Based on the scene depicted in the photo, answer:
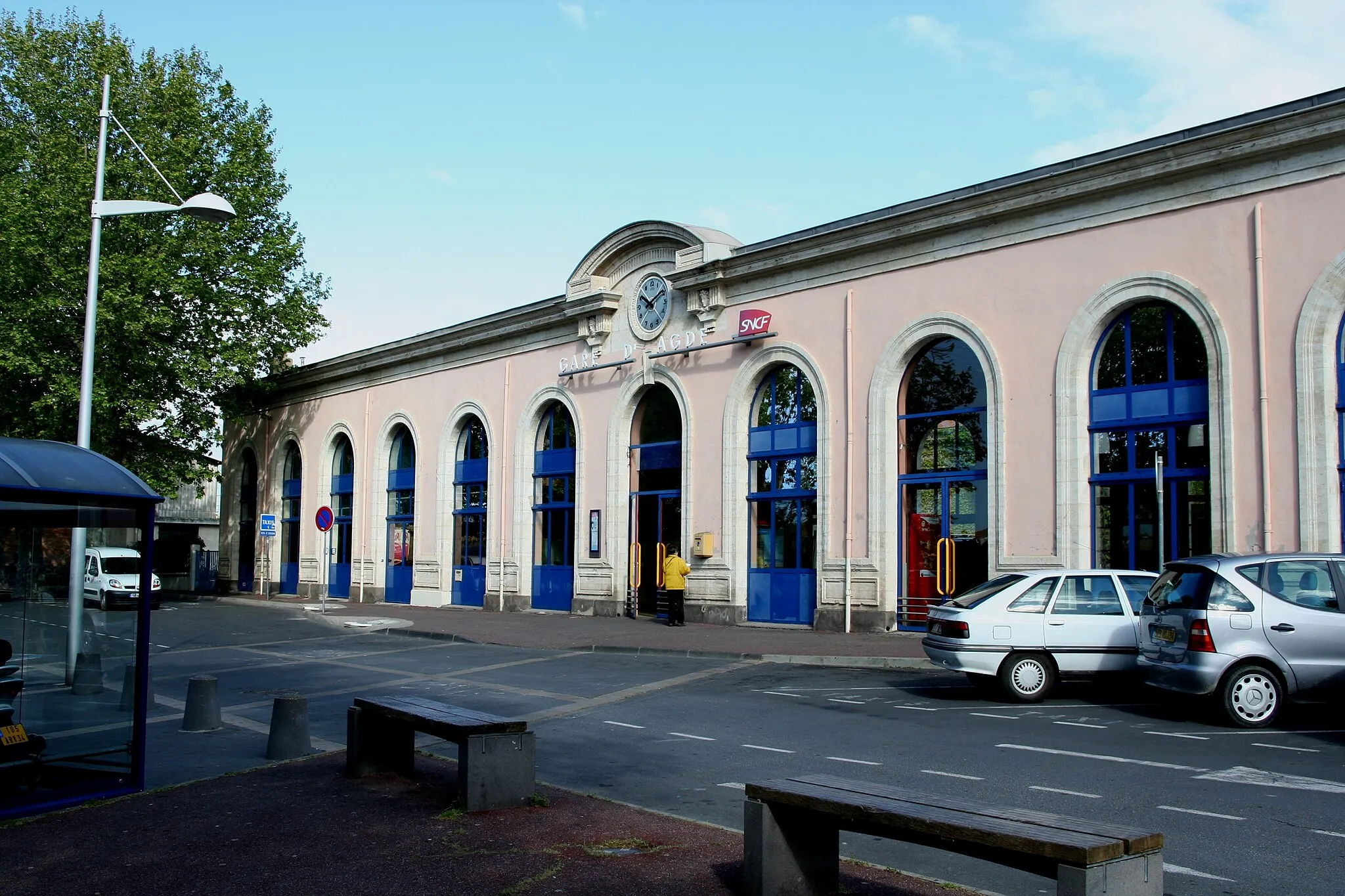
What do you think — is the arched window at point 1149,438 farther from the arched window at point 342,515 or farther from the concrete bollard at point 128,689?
the arched window at point 342,515

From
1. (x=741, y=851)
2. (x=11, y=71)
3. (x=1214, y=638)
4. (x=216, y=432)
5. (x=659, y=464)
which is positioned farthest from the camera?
(x=216, y=432)

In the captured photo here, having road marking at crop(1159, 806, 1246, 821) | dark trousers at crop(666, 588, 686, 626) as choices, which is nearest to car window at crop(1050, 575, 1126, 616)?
road marking at crop(1159, 806, 1246, 821)

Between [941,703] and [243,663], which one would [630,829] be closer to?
[941,703]

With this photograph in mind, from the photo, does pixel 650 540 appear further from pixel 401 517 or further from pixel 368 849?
pixel 368 849

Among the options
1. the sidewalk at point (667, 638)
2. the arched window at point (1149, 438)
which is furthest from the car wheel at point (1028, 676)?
the arched window at point (1149, 438)

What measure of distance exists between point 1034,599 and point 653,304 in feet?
50.0

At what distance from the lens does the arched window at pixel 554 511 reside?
97.3 ft

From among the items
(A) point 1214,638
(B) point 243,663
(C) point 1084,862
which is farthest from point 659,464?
(C) point 1084,862

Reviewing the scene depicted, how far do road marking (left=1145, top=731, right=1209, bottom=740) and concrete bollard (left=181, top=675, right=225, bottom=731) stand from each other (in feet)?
29.8

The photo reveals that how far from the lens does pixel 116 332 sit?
3234 centimetres

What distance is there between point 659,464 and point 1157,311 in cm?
1203

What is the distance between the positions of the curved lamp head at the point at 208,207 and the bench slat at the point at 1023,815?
10.5 m

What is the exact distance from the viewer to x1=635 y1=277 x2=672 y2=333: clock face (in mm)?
26812

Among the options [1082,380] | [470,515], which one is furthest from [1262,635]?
[470,515]
